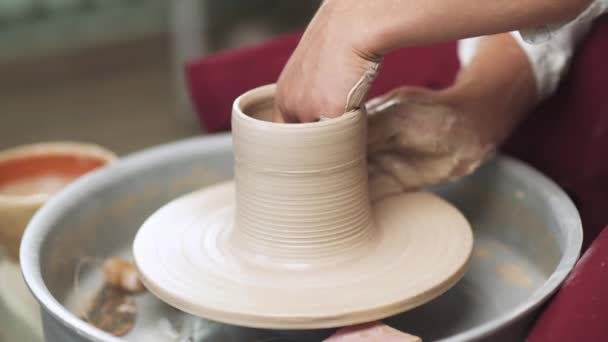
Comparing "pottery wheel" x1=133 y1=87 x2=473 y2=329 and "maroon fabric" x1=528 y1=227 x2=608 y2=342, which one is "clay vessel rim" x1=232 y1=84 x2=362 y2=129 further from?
"maroon fabric" x1=528 y1=227 x2=608 y2=342

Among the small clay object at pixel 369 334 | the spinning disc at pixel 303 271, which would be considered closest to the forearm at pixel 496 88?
the spinning disc at pixel 303 271

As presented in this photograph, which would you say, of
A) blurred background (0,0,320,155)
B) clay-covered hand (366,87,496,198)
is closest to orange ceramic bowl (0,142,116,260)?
clay-covered hand (366,87,496,198)

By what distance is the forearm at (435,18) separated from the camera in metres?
0.97

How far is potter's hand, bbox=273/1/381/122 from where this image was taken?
103cm

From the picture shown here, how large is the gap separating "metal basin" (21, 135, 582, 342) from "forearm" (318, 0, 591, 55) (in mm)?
314

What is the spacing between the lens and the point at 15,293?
1368 millimetres

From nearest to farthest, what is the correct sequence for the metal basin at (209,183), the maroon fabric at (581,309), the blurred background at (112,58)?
the maroon fabric at (581,309) < the metal basin at (209,183) < the blurred background at (112,58)

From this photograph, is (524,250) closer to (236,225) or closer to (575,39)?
(575,39)

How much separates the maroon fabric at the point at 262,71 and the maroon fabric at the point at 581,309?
0.65m

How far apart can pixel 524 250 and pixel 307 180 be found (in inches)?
19.7

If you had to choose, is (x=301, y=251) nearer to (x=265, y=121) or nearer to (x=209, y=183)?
(x=265, y=121)

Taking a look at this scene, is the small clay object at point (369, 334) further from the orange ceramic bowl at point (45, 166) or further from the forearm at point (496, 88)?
the orange ceramic bowl at point (45, 166)

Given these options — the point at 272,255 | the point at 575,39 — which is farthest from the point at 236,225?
the point at 575,39

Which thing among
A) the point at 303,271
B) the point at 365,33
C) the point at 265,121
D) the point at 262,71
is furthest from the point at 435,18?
the point at 262,71
